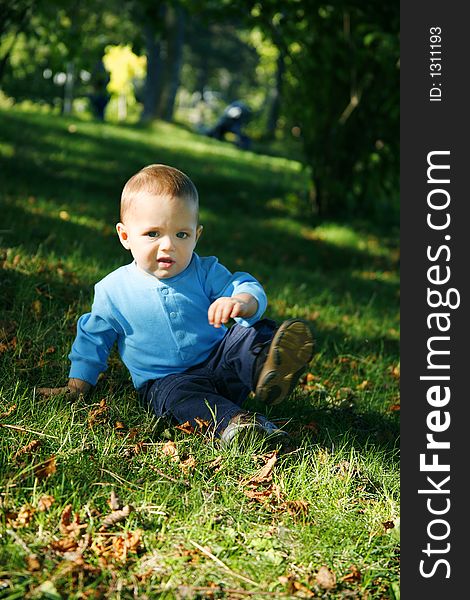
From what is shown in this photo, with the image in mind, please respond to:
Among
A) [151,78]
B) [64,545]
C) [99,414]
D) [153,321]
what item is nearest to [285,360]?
[153,321]

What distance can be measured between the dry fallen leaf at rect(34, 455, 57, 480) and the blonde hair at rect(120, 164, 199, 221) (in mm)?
1148

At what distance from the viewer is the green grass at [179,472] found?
7.75 ft

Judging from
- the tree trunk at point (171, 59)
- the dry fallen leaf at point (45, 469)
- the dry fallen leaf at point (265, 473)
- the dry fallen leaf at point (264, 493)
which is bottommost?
the dry fallen leaf at point (264, 493)

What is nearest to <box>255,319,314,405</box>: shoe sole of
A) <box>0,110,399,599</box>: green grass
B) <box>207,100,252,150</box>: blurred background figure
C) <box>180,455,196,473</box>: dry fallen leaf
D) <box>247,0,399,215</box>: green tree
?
<box>0,110,399,599</box>: green grass

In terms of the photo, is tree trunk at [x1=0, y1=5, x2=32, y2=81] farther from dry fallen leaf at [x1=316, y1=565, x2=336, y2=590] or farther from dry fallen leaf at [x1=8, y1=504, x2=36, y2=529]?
dry fallen leaf at [x1=316, y1=565, x2=336, y2=590]

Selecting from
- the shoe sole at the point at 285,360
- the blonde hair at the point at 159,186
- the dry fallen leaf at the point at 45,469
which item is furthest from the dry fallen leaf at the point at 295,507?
the blonde hair at the point at 159,186

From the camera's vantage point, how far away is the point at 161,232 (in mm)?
3240

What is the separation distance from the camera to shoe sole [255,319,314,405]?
9.65 ft

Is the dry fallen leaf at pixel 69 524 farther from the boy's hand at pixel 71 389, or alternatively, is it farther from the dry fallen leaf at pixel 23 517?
the boy's hand at pixel 71 389

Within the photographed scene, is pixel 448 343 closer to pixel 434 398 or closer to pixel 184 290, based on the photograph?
pixel 434 398

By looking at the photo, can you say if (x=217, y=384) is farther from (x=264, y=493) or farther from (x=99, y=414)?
(x=264, y=493)

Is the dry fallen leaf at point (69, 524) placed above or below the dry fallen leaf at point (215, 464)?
below

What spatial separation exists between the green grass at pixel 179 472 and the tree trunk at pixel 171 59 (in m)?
15.0

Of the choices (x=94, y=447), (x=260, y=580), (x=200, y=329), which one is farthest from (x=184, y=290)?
(x=260, y=580)
